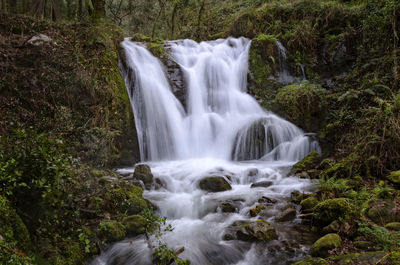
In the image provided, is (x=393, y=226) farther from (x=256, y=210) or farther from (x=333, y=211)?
(x=256, y=210)

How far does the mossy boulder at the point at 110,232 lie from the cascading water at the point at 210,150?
4.9 inches

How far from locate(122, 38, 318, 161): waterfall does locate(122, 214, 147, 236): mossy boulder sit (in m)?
4.02

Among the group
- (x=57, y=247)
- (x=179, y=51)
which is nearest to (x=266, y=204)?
(x=57, y=247)

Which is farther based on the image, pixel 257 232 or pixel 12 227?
pixel 257 232

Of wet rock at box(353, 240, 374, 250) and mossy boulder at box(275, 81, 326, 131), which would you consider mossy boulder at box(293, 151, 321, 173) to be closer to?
mossy boulder at box(275, 81, 326, 131)

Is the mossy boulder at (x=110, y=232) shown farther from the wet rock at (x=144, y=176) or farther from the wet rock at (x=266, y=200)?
the wet rock at (x=266, y=200)

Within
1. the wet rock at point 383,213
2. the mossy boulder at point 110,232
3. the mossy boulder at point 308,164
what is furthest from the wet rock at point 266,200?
the mossy boulder at point 110,232

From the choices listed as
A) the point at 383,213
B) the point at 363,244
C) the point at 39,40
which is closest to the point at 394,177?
the point at 383,213

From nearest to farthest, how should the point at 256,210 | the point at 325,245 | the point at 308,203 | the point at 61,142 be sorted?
the point at 61,142, the point at 325,245, the point at 308,203, the point at 256,210

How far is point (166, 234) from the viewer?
4977 mm

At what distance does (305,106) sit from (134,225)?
824 cm

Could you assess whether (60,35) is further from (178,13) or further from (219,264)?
(178,13)

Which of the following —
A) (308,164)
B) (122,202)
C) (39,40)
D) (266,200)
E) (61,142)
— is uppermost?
(39,40)

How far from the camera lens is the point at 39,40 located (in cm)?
685
